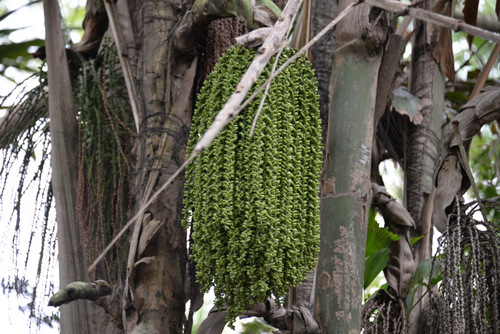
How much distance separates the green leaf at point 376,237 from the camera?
2.01m

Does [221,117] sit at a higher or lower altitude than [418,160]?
lower

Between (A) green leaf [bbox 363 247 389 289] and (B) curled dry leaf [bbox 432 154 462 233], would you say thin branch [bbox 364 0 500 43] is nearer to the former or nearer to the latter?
(B) curled dry leaf [bbox 432 154 462 233]

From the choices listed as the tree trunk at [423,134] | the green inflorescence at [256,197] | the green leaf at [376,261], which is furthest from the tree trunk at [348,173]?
the tree trunk at [423,134]

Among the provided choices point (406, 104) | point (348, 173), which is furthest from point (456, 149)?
point (406, 104)

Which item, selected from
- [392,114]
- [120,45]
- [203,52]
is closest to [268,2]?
[203,52]

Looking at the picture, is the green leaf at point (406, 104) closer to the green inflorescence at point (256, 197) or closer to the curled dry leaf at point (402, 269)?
the curled dry leaf at point (402, 269)

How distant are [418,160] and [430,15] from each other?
6.44 feet

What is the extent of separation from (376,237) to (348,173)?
1.49ft

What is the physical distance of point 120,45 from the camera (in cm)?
216

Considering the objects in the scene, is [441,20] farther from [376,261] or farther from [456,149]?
[376,261]

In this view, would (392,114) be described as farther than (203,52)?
Yes

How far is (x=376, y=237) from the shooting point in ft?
6.74

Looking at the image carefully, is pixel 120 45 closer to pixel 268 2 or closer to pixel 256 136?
pixel 268 2

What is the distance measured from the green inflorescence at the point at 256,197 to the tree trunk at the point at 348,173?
18cm
